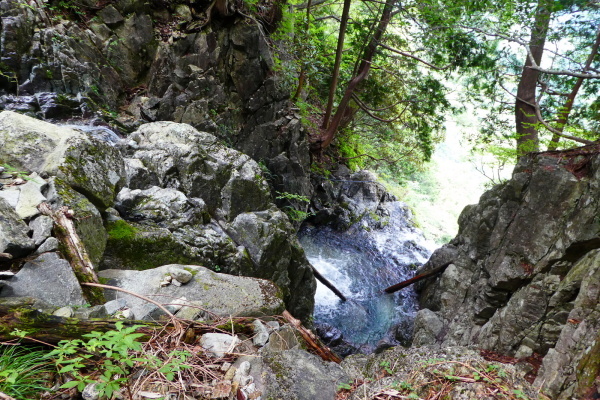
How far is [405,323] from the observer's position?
363 inches

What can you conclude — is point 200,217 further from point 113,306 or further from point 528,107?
point 528,107

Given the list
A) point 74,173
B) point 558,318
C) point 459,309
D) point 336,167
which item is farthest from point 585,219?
point 336,167

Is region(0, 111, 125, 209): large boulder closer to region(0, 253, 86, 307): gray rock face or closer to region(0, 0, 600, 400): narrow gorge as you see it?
region(0, 0, 600, 400): narrow gorge

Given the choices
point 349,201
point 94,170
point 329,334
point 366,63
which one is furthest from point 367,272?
point 94,170

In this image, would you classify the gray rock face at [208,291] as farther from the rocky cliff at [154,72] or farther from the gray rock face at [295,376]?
the rocky cliff at [154,72]

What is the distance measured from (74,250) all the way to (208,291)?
1401mm

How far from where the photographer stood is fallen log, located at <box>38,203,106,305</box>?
9.32ft

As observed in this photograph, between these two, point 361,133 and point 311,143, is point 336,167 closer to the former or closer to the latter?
point 361,133

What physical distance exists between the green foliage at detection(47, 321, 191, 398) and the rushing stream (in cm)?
773

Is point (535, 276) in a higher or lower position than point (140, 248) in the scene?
higher

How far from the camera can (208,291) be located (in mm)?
3531

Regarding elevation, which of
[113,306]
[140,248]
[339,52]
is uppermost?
[339,52]

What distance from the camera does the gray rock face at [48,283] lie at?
2396mm

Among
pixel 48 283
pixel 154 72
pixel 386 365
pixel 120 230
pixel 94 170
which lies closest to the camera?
pixel 48 283
